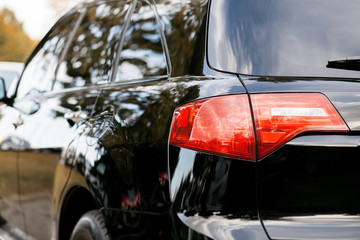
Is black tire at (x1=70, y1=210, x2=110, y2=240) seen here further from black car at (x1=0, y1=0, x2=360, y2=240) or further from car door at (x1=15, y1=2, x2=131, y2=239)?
car door at (x1=15, y1=2, x2=131, y2=239)

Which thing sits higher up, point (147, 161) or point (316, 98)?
point (316, 98)

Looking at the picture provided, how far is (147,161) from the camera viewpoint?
224 cm

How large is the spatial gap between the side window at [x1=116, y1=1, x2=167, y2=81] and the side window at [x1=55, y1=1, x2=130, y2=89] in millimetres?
128

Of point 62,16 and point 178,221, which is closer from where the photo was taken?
point 178,221

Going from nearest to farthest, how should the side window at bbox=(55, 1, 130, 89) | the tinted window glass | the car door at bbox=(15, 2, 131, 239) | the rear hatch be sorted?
the rear hatch, the tinted window glass, the car door at bbox=(15, 2, 131, 239), the side window at bbox=(55, 1, 130, 89)

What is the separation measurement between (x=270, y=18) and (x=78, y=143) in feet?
3.81

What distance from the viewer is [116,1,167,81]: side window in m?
2.65

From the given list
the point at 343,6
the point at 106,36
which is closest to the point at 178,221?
the point at 343,6

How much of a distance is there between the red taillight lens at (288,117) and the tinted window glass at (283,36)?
0.45ft

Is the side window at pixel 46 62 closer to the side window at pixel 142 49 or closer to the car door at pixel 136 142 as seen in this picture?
the side window at pixel 142 49

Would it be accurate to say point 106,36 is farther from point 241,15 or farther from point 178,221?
point 178,221

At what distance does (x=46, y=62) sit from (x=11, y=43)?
2419 inches

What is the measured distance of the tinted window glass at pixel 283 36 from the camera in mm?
2096

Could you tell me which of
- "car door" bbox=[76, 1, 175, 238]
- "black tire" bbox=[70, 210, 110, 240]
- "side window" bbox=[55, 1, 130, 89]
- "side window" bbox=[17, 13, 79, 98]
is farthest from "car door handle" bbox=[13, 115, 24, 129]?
"black tire" bbox=[70, 210, 110, 240]
